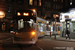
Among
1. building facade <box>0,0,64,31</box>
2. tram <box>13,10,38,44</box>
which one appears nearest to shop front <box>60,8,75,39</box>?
tram <box>13,10,38,44</box>

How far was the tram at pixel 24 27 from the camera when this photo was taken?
10.9 m

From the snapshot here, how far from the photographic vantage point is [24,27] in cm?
1123

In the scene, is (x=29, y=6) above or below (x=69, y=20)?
above

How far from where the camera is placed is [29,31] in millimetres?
11328

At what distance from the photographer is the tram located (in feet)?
35.7

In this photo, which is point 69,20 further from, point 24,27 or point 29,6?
point 29,6

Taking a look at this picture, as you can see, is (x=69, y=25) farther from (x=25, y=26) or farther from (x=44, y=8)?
(x=44, y=8)

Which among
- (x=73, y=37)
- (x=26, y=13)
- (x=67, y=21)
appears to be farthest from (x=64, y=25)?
(x=26, y=13)

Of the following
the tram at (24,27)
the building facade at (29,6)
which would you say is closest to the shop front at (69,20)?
the tram at (24,27)

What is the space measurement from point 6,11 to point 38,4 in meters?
13.0

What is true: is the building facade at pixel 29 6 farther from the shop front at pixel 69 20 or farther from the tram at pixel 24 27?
the tram at pixel 24 27

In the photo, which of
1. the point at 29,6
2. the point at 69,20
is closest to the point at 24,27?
the point at 69,20

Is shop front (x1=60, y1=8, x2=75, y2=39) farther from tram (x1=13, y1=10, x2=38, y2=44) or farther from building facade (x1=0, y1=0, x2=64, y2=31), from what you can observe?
building facade (x1=0, y1=0, x2=64, y2=31)

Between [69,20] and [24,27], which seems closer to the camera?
[24,27]
